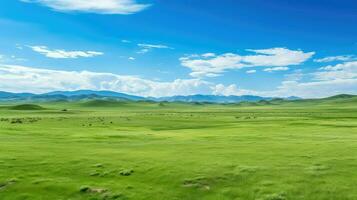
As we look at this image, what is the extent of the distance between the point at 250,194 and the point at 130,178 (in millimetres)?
9984

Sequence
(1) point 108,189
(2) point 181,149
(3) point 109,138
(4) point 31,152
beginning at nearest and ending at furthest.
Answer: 1. (1) point 108,189
2. (4) point 31,152
3. (2) point 181,149
4. (3) point 109,138

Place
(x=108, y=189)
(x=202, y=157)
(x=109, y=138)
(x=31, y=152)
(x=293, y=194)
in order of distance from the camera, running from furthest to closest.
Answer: (x=109, y=138), (x=31, y=152), (x=202, y=157), (x=108, y=189), (x=293, y=194)

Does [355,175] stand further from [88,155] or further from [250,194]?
[88,155]

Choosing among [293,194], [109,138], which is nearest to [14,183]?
[293,194]

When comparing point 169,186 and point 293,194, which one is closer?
point 293,194

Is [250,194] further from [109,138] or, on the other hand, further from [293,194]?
[109,138]

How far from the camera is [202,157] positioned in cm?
4016

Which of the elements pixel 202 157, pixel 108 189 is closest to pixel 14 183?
pixel 108 189

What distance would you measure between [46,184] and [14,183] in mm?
2638

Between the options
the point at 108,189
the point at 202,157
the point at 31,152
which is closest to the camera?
the point at 108,189

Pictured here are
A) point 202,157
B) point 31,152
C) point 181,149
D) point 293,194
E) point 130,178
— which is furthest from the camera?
point 181,149

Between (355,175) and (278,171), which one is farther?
(278,171)

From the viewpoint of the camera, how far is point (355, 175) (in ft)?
102

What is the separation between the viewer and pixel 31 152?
43.1 meters
